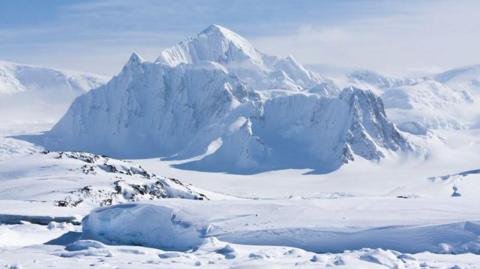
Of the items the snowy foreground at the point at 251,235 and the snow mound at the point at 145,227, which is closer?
the snowy foreground at the point at 251,235

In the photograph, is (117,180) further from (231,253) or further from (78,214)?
(231,253)

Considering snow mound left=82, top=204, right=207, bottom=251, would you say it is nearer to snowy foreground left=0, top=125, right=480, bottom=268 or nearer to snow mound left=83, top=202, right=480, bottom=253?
snow mound left=83, top=202, right=480, bottom=253

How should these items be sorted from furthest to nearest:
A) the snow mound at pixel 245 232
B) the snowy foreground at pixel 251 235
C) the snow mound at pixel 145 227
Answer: the snow mound at pixel 145 227
the snow mound at pixel 245 232
the snowy foreground at pixel 251 235

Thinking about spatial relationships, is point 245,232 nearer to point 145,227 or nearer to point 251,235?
point 251,235

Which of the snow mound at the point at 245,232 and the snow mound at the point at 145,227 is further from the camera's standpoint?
the snow mound at the point at 145,227

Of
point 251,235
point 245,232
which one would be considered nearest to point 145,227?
point 245,232

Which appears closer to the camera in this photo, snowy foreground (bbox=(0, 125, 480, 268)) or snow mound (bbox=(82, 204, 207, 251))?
snowy foreground (bbox=(0, 125, 480, 268))

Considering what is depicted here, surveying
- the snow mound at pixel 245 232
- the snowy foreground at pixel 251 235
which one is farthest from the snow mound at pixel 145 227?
the snowy foreground at pixel 251 235

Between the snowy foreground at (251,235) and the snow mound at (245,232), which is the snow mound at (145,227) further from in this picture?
the snowy foreground at (251,235)

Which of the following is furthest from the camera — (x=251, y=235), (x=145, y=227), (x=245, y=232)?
(x=145, y=227)

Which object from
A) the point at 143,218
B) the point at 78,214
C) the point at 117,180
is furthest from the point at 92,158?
the point at 143,218

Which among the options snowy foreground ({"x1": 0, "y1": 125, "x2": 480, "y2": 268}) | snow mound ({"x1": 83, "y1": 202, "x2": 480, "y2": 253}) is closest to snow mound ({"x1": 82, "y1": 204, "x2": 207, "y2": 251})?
snow mound ({"x1": 83, "y1": 202, "x2": 480, "y2": 253})

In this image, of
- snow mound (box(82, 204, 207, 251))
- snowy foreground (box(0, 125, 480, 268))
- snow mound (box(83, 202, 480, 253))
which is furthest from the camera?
snow mound (box(82, 204, 207, 251))

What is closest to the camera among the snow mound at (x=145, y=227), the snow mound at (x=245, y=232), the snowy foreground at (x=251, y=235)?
the snowy foreground at (x=251, y=235)
